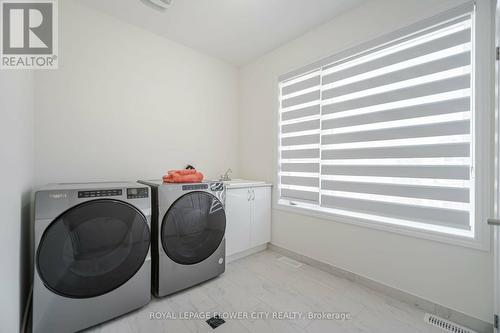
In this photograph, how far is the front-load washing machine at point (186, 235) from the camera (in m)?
1.67

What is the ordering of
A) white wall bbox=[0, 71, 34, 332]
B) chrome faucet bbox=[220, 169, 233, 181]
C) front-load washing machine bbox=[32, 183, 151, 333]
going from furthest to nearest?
1. chrome faucet bbox=[220, 169, 233, 181]
2. front-load washing machine bbox=[32, 183, 151, 333]
3. white wall bbox=[0, 71, 34, 332]

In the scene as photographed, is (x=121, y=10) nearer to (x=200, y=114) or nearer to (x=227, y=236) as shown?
(x=200, y=114)

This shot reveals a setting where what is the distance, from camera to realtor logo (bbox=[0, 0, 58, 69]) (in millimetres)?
1464

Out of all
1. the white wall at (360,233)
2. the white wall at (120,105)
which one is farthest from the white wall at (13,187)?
the white wall at (360,233)

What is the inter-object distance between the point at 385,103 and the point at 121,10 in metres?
2.65

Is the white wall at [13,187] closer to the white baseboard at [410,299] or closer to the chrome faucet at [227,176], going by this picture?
the chrome faucet at [227,176]

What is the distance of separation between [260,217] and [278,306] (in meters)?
1.09

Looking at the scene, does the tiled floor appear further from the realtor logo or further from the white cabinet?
the realtor logo

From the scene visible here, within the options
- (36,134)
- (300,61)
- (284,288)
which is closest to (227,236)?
(284,288)

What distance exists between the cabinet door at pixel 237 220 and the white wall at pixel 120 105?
0.72m

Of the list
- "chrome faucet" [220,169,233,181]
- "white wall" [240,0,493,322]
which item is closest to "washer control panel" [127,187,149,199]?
"chrome faucet" [220,169,233,181]

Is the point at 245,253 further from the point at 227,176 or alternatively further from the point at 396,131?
the point at 396,131

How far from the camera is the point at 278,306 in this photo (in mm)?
1631

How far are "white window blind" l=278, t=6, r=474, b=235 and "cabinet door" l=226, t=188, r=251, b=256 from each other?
0.67 meters
